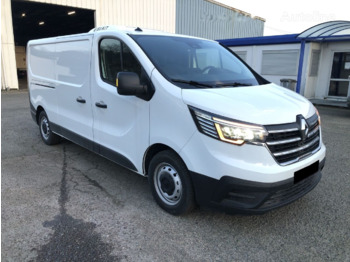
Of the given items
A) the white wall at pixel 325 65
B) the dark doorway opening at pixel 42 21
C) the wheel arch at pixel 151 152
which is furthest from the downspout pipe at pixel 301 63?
the dark doorway opening at pixel 42 21

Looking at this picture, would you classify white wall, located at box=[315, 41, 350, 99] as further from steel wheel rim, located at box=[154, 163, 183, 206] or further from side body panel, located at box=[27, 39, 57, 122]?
steel wheel rim, located at box=[154, 163, 183, 206]

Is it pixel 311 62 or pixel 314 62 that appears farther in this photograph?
pixel 314 62

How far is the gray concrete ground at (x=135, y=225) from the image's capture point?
2.67 metres

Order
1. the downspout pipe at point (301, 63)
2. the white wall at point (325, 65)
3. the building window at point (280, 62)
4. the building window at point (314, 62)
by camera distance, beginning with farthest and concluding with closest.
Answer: the building window at point (280, 62) < the building window at point (314, 62) < the white wall at point (325, 65) < the downspout pipe at point (301, 63)

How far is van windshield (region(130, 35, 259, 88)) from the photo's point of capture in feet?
10.8

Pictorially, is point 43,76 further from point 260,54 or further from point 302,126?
point 260,54

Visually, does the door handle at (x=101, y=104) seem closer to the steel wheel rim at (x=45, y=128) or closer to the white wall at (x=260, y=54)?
the steel wheel rim at (x=45, y=128)

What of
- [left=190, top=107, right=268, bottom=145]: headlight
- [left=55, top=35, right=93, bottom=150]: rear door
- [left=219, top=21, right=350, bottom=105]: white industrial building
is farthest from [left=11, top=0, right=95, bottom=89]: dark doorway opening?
[left=190, top=107, right=268, bottom=145]: headlight

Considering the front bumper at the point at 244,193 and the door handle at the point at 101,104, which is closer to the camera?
the front bumper at the point at 244,193

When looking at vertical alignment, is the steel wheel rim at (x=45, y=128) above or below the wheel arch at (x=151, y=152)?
below

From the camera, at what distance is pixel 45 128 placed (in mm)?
5918

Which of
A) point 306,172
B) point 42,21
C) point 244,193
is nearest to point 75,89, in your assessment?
point 244,193

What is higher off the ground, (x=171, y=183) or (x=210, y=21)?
(x=210, y=21)

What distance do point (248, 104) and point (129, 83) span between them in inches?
47.6
